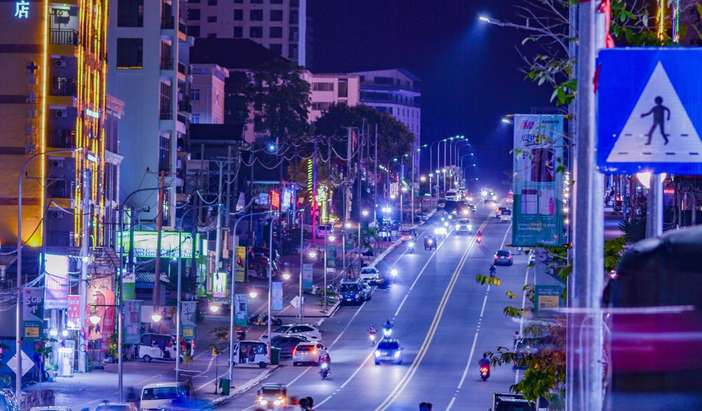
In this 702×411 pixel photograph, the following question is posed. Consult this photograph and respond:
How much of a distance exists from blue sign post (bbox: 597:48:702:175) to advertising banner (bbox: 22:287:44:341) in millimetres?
38789

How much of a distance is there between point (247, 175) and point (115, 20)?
2933 cm

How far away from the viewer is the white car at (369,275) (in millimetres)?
83875

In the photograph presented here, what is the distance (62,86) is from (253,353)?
1484 centimetres

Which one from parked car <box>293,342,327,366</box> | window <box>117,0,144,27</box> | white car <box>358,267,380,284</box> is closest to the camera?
parked car <box>293,342,327,366</box>

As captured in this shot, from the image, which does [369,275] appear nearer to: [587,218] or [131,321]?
[131,321]

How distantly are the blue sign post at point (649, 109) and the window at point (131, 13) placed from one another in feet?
241

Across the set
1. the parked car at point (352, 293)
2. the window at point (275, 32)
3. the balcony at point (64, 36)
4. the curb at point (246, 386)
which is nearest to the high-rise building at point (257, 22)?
the window at point (275, 32)

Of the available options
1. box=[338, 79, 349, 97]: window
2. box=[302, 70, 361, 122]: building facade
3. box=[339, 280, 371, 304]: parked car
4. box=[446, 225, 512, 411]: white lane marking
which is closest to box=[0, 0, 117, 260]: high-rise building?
box=[446, 225, 512, 411]: white lane marking

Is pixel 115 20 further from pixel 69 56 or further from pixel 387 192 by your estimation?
pixel 387 192

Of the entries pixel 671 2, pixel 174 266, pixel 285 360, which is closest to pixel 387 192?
pixel 174 266

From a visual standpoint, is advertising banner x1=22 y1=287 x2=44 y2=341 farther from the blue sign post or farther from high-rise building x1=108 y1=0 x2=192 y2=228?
the blue sign post

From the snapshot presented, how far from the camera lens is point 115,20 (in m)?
79.1

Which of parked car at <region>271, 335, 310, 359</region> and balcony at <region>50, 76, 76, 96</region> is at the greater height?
balcony at <region>50, 76, 76, 96</region>

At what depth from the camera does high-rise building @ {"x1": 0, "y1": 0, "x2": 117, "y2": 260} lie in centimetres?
5984
